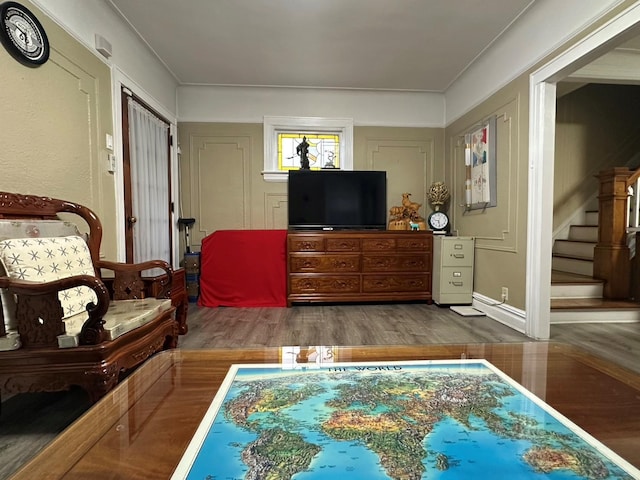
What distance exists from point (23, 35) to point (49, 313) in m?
1.48

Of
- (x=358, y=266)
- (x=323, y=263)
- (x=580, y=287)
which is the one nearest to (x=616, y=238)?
(x=580, y=287)

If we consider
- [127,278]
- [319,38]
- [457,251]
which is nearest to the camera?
[127,278]

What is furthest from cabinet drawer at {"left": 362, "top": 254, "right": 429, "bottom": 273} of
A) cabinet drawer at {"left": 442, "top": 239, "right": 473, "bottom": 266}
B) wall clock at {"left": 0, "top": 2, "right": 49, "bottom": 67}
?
wall clock at {"left": 0, "top": 2, "right": 49, "bottom": 67}

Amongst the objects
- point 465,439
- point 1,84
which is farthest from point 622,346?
point 1,84

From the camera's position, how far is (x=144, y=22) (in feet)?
8.18

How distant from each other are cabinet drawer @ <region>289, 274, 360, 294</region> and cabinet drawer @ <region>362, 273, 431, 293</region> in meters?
0.12

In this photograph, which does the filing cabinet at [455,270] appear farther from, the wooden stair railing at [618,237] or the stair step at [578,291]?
the wooden stair railing at [618,237]

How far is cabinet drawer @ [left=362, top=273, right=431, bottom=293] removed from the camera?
3.31 m

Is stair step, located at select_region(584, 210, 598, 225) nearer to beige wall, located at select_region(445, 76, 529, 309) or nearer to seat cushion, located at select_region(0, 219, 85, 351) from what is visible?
beige wall, located at select_region(445, 76, 529, 309)

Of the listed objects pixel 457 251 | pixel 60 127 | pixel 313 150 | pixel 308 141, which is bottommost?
pixel 457 251

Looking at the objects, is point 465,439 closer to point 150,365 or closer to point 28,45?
point 150,365

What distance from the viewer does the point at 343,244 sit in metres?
3.29

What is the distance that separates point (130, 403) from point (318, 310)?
2.42 meters

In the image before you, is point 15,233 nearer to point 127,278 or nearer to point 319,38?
point 127,278
